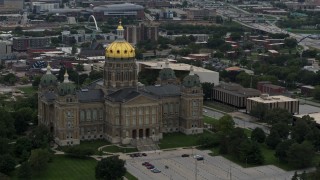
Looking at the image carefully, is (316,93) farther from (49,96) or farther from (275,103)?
(49,96)

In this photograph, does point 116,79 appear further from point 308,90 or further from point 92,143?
point 308,90

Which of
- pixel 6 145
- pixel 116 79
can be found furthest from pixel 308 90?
pixel 6 145

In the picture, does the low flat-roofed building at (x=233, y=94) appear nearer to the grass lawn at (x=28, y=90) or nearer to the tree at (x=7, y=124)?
the grass lawn at (x=28, y=90)

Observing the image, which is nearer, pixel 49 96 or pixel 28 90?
pixel 49 96

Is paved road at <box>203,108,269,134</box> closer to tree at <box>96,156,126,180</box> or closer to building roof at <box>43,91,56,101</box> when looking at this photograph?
building roof at <box>43,91,56,101</box>

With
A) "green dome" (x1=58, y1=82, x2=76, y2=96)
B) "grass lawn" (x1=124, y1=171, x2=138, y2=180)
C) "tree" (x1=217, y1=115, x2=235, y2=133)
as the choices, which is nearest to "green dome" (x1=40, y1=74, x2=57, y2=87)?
"green dome" (x1=58, y1=82, x2=76, y2=96)

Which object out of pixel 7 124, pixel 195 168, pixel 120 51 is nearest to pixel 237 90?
pixel 120 51
